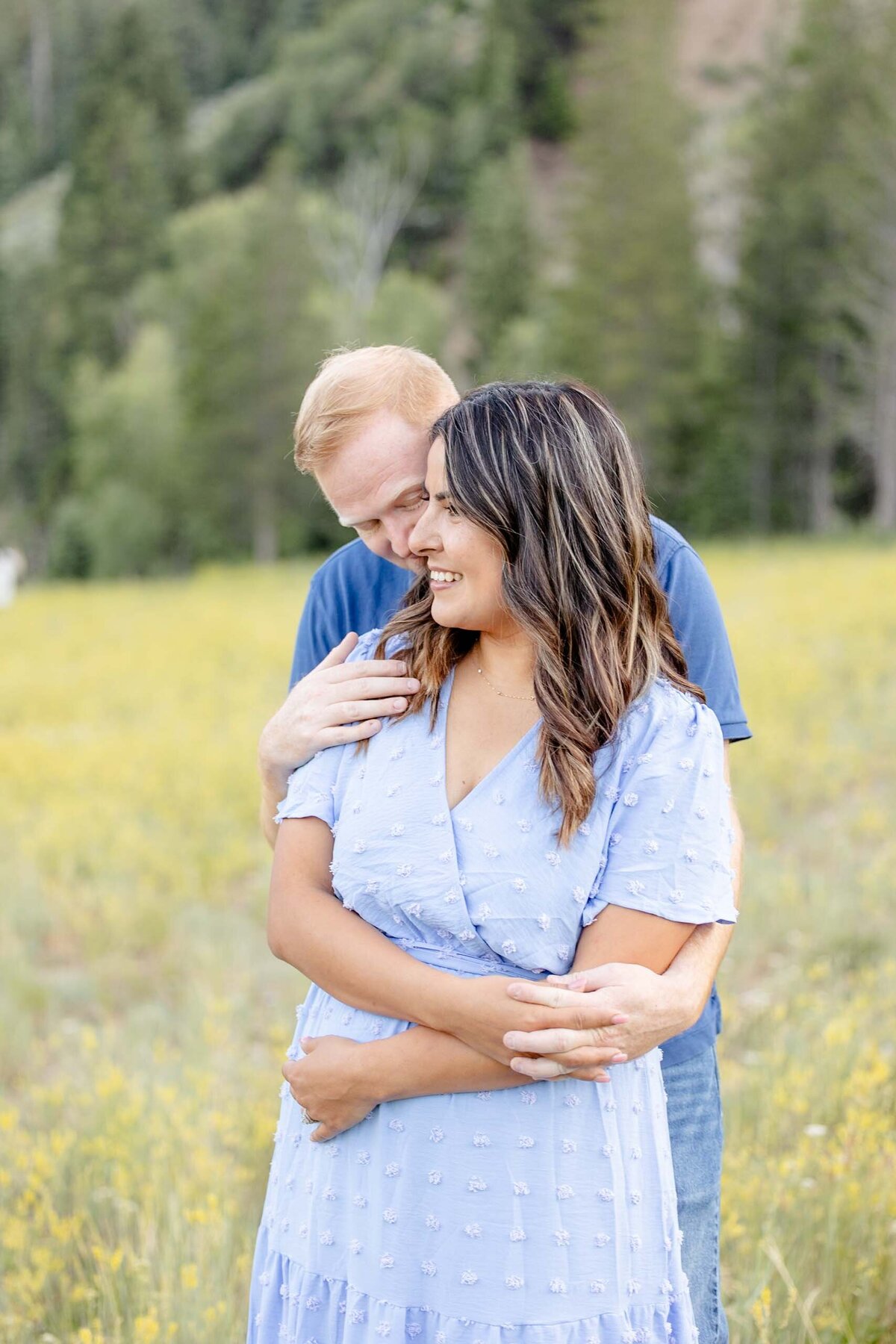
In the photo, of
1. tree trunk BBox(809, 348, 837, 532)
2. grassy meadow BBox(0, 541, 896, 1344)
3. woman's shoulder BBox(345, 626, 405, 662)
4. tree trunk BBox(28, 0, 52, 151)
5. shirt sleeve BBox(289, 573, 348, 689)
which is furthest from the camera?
tree trunk BBox(28, 0, 52, 151)

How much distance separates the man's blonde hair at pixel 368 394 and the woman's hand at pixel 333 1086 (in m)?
1.12

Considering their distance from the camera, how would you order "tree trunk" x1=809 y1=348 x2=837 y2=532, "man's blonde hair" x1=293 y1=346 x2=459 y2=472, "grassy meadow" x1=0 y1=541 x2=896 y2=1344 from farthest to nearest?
"tree trunk" x1=809 y1=348 x2=837 y2=532 → "grassy meadow" x1=0 y1=541 x2=896 y2=1344 → "man's blonde hair" x1=293 y1=346 x2=459 y2=472

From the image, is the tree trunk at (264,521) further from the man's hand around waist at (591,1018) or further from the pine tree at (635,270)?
the man's hand around waist at (591,1018)

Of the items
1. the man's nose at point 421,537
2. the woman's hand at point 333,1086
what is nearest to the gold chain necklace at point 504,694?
the man's nose at point 421,537

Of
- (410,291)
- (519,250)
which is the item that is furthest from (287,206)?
(519,250)

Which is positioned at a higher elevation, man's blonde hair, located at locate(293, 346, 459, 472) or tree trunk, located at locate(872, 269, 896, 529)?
man's blonde hair, located at locate(293, 346, 459, 472)

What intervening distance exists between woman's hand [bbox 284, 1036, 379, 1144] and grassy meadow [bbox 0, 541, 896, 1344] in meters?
1.01

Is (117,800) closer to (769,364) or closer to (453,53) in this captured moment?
(769,364)

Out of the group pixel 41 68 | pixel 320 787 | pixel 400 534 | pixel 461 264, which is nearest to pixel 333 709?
pixel 320 787

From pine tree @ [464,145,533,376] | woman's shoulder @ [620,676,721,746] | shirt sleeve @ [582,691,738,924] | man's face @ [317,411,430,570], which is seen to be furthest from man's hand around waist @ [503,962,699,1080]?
pine tree @ [464,145,533,376]

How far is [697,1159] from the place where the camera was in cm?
248

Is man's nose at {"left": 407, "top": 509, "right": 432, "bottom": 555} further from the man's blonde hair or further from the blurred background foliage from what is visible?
the blurred background foliage

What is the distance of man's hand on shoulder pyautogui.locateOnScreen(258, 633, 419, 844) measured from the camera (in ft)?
6.99

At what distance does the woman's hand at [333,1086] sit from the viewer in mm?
1955
